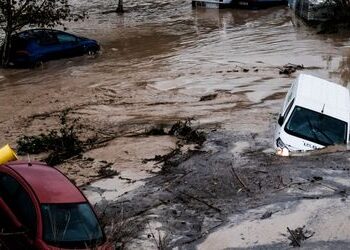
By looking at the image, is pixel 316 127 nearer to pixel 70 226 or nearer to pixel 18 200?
pixel 70 226

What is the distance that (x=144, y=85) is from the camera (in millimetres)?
18641

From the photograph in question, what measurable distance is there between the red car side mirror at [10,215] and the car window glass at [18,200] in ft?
0.11

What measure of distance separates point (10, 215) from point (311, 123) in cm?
691

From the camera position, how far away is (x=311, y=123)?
1209 centimetres

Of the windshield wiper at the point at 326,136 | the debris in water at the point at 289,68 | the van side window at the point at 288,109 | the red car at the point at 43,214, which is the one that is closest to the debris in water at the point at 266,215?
the red car at the point at 43,214

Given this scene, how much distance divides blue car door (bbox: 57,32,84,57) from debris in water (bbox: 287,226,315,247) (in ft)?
49.2

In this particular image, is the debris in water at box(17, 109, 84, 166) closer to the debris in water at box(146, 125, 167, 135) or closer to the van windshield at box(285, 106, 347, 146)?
the debris in water at box(146, 125, 167, 135)

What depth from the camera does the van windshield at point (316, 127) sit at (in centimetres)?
1194

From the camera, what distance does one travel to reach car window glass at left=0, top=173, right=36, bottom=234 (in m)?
7.04

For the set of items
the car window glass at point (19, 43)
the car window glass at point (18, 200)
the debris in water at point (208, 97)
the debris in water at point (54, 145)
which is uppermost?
the car window glass at point (19, 43)

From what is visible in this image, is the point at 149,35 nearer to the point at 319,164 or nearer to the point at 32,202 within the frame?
the point at 319,164

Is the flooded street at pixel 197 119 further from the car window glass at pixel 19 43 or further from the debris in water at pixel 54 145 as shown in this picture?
the car window glass at pixel 19 43

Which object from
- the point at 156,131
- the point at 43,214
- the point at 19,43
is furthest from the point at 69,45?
the point at 43,214

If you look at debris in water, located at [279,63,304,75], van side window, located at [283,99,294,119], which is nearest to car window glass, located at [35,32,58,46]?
debris in water, located at [279,63,304,75]
